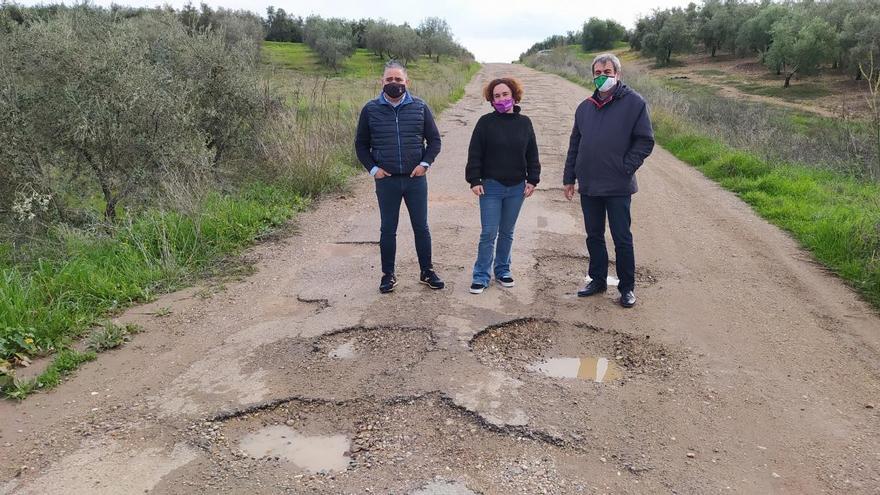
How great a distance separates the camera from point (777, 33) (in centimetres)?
3234

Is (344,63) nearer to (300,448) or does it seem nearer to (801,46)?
(801,46)

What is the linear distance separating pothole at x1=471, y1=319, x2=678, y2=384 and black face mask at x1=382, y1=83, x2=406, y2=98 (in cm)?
182

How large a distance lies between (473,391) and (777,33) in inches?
1444

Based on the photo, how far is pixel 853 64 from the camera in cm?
2772

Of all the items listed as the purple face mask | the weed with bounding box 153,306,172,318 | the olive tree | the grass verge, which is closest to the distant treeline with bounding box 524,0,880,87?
the olive tree

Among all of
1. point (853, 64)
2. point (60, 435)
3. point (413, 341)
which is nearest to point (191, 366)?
point (60, 435)

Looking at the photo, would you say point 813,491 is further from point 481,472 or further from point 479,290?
point 479,290

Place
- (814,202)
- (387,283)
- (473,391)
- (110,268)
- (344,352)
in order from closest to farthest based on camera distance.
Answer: (473,391) < (344,352) < (387,283) < (110,268) < (814,202)

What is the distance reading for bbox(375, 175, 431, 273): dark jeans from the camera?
14.7 feet

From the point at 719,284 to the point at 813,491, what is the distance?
2.70 m

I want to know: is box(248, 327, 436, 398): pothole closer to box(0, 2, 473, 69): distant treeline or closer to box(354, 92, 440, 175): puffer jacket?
box(354, 92, 440, 175): puffer jacket

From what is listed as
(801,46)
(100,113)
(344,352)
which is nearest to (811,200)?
(344,352)

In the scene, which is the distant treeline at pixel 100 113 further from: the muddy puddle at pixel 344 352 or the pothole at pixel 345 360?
the muddy puddle at pixel 344 352

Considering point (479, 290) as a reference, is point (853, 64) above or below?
above
